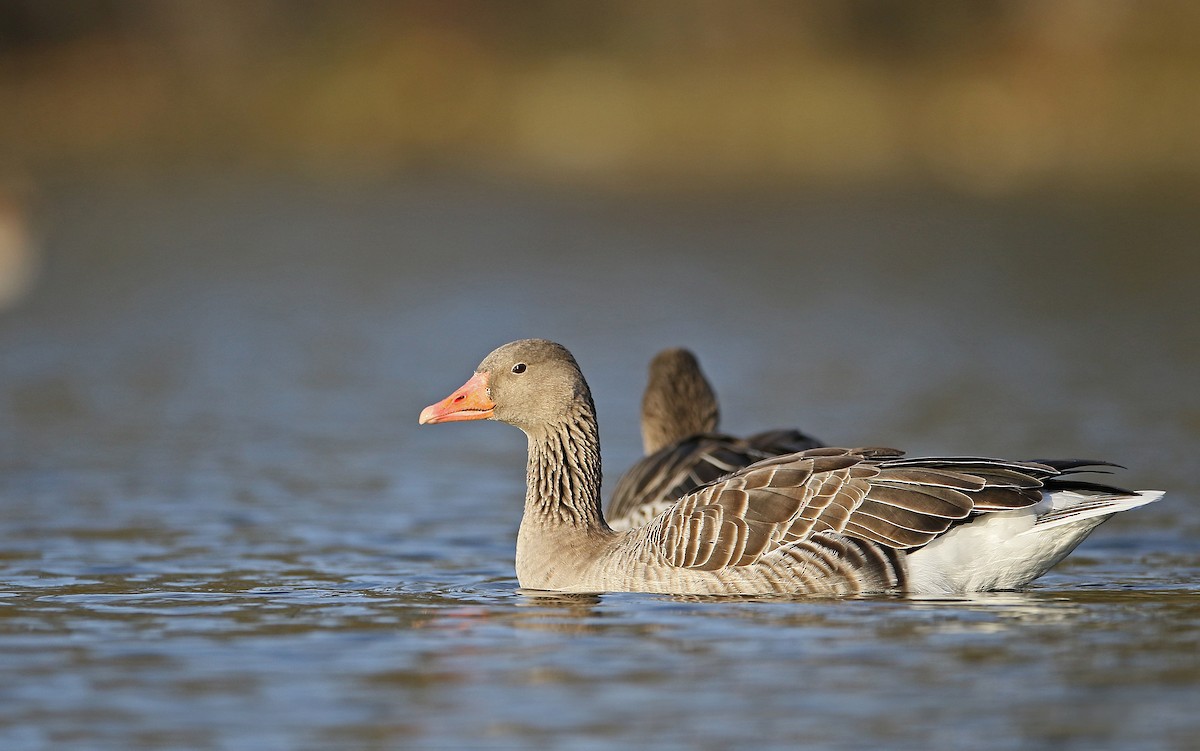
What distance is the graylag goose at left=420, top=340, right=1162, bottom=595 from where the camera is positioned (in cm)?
947

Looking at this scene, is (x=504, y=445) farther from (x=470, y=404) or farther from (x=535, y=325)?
(x=470, y=404)

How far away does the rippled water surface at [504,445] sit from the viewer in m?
7.39

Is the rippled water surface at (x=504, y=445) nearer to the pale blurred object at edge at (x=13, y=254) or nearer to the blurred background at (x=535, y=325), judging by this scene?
the blurred background at (x=535, y=325)

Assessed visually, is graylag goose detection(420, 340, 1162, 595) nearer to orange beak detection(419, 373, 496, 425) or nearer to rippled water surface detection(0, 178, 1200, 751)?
rippled water surface detection(0, 178, 1200, 751)

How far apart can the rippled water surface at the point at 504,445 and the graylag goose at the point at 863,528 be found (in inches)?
8.0

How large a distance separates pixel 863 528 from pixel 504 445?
830cm

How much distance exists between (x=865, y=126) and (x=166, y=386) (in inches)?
924

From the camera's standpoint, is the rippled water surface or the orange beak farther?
the orange beak

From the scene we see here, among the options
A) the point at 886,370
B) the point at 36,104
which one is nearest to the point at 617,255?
the point at 886,370

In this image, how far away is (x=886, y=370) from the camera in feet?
68.2

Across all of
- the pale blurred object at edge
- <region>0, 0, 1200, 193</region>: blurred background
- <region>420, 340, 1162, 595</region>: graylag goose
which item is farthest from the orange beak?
<region>0, 0, 1200, 193</region>: blurred background

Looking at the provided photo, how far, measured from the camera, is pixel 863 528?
9547 mm

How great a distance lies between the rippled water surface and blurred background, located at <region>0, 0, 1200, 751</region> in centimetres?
5

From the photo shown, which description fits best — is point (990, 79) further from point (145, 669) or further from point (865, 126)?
point (145, 669)
